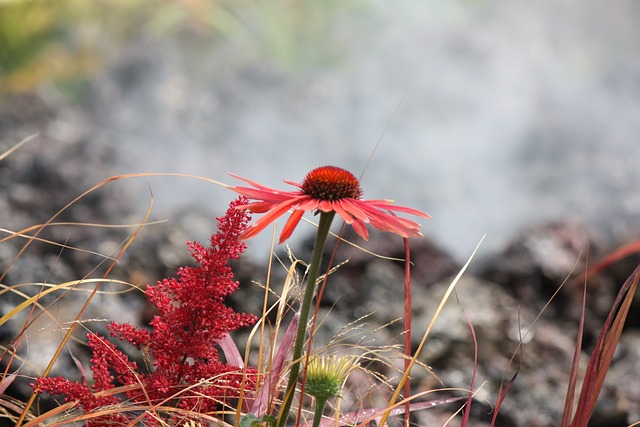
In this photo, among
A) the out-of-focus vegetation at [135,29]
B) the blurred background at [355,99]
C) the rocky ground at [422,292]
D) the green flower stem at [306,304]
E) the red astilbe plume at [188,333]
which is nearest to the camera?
the green flower stem at [306,304]

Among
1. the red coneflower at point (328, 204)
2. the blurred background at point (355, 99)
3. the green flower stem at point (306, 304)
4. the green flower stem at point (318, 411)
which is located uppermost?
the blurred background at point (355, 99)

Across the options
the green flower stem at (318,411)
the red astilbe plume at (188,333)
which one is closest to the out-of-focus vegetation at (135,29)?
the red astilbe plume at (188,333)

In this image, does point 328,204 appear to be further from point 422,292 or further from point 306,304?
point 422,292

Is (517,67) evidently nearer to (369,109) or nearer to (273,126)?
(369,109)

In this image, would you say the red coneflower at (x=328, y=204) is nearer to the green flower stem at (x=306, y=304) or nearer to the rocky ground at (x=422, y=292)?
the green flower stem at (x=306, y=304)

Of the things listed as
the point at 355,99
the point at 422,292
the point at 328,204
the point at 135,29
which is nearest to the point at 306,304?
the point at 328,204

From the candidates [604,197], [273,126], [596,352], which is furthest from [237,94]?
[596,352]
